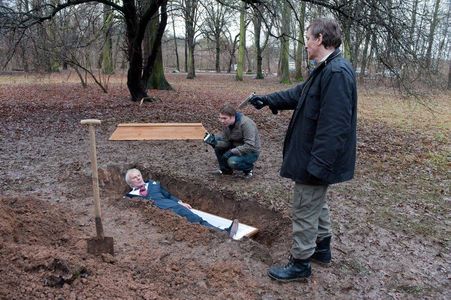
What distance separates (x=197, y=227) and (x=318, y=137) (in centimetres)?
183

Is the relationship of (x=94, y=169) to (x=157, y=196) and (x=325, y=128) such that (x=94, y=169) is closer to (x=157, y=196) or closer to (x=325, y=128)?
(x=157, y=196)

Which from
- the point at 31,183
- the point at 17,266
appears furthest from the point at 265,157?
the point at 17,266

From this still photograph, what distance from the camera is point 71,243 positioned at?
3760 millimetres

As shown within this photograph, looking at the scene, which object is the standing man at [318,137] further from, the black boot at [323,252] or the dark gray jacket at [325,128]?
the black boot at [323,252]

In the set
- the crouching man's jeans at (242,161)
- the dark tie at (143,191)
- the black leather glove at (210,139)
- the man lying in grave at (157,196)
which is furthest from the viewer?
the crouching man's jeans at (242,161)

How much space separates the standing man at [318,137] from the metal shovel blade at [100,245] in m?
1.40

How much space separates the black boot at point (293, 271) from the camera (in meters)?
3.32

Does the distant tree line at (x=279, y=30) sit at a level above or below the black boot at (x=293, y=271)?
above

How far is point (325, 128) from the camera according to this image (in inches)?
113

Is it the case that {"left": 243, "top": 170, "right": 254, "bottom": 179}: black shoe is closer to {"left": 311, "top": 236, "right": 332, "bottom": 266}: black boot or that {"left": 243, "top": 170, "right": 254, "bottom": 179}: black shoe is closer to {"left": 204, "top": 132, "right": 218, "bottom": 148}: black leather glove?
{"left": 204, "top": 132, "right": 218, "bottom": 148}: black leather glove

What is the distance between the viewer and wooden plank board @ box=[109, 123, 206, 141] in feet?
26.5

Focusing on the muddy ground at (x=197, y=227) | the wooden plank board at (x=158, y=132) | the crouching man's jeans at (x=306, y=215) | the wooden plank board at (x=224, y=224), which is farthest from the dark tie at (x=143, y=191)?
the wooden plank board at (x=158, y=132)

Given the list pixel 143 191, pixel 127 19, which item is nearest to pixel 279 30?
pixel 127 19

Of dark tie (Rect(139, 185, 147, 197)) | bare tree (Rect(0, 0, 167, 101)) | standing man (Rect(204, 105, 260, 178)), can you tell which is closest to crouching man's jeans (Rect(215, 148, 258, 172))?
standing man (Rect(204, 105, 260, 178))
